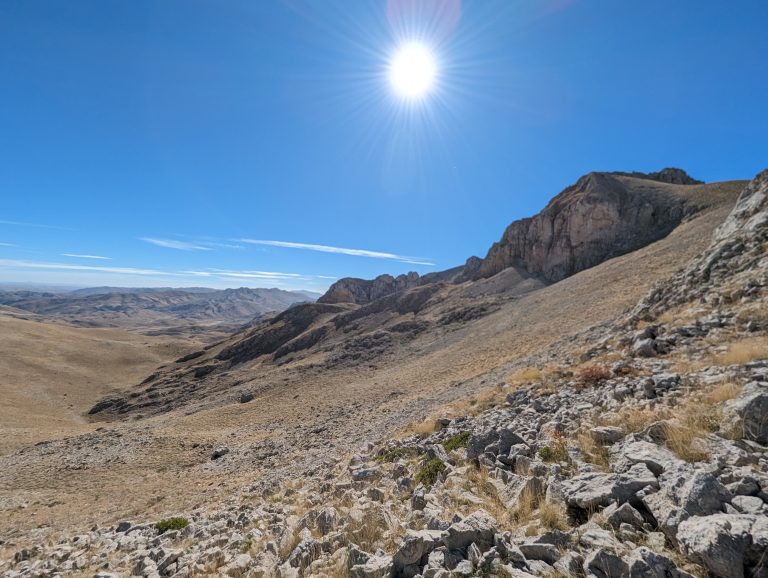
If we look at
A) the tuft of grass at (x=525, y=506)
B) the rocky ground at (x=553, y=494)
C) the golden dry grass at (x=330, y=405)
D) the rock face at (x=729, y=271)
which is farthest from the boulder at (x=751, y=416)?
the golden dry grass at (x=330, y=405)

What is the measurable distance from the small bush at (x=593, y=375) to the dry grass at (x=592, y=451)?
386cm

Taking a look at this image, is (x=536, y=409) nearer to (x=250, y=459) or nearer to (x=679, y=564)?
(x=679, y=564)

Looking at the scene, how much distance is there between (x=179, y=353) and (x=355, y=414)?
84.2 meters

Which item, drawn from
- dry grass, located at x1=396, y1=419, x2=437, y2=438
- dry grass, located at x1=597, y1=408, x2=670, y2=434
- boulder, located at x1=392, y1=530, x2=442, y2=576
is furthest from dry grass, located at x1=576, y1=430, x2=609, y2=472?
dry grass, located at x1=396, y1=419, x2=437, y2=438

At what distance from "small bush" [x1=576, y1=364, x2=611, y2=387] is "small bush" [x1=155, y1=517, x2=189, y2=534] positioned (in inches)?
443

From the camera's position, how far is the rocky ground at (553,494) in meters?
3.46

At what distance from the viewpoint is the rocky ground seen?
3459 millimetres

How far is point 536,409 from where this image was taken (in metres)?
9.10

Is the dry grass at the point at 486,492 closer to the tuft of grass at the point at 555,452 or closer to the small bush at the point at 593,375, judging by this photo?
the tuft of grass at the point at 555,452

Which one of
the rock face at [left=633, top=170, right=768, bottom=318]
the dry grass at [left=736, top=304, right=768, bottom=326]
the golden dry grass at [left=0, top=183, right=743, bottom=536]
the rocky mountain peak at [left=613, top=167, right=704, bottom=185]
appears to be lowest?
the golden dry grass at [left=0, top=183, right=743, bottom=536]

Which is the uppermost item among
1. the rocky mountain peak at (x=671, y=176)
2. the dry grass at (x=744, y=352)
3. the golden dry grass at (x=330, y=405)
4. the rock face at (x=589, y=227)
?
the rocky mountain peak at (x=671, y=176)

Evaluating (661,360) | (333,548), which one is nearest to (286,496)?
(333,548)

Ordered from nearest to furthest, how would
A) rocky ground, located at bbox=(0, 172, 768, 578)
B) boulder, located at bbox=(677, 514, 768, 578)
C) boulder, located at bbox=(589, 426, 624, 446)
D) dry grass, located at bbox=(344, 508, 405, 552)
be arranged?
boulder, located at bbox=(677, 514, 768, 578) → rocky ground, located at bbox=(0, 172, 768, 578) → dry grass, located at bbox=(344, 508, 405, 552) → boulder, located at bbox=(589, 426, 624, 446)

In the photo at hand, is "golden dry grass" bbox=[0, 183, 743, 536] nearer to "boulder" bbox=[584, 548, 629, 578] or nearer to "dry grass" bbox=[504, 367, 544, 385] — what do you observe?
"dry grass" bbox=[504, 367, 544, 385]
